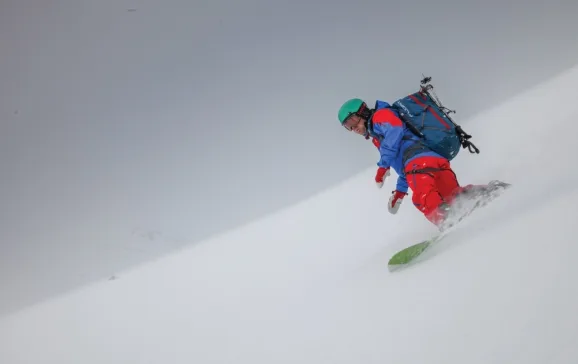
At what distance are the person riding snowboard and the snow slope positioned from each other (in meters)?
0.19

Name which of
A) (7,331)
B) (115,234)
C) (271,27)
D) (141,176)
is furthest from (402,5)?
(7,331)

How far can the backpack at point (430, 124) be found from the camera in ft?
6.75


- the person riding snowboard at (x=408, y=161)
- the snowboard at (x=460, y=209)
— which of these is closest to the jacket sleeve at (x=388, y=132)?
the person riding snowboard at (x=408, y=161)

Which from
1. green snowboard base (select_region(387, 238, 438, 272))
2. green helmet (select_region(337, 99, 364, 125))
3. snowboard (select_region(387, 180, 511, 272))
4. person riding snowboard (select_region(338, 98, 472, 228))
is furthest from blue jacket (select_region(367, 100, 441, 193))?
green snowboard base (select_region(387, 238, 438, 272))

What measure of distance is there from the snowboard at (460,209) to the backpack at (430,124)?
249 millimetres

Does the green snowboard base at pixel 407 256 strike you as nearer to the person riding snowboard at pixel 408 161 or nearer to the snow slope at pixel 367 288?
the snow slope at pixel 367 288

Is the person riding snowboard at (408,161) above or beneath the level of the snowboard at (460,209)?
above

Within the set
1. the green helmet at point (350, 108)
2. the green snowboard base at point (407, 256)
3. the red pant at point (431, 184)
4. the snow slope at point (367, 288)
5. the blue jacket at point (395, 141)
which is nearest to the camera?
the snow slope at point (367, 288)

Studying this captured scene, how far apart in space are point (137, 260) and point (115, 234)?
0.23 m

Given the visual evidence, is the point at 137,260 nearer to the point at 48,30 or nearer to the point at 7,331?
the point at 7,331

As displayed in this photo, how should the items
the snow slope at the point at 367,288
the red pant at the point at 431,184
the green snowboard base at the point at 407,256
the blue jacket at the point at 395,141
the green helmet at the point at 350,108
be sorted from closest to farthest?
the snow slope at the point at 367,288, the green snowboard base at the point at 407,256, the red pant at the point at 431,184, the blue jacket at the point at 395,141, the green helmet at the point at 350,108

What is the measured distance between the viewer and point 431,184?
193 centimetres

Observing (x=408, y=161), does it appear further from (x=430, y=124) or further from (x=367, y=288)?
(x=367, y=288)

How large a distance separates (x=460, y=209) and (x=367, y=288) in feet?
1.79
